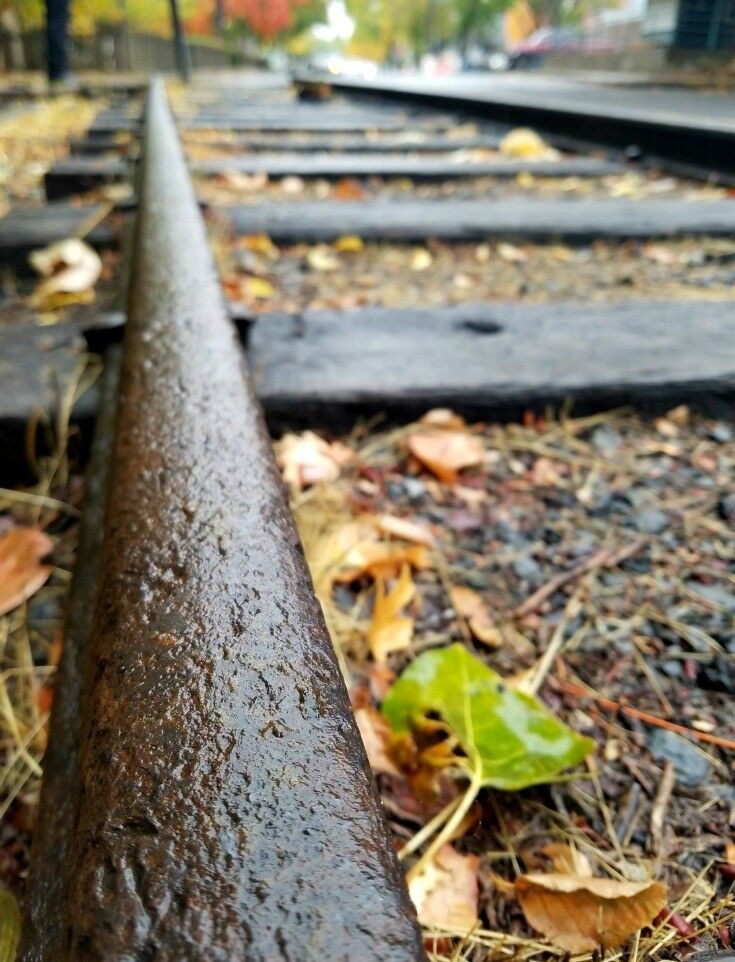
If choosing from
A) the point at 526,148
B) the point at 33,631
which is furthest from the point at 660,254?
the point at 526,148

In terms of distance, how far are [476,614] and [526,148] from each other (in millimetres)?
4077

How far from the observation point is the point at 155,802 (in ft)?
1.10

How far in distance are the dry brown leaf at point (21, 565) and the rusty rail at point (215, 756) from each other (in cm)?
41

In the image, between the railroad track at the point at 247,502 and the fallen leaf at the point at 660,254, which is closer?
the railroad track at the point at 247,502

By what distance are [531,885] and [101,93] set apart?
9344 mm

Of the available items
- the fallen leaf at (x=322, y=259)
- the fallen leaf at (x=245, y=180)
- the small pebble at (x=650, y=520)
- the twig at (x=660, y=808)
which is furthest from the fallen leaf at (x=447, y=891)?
the fallen leaf at (x=245, y=180)

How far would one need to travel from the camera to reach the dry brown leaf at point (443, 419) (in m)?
1.29

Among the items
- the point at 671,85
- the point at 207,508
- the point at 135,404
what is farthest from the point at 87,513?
the point at 671,85

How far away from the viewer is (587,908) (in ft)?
1.81

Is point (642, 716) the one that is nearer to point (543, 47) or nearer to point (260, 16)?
point (543, 47)

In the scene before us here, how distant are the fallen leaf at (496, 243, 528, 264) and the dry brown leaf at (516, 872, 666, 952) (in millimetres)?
1943

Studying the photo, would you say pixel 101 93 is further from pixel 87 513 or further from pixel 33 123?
pixel 87 513

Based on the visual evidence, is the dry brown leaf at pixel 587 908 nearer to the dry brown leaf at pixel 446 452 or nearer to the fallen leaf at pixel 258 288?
the dry brown leaf at pixel 446 452

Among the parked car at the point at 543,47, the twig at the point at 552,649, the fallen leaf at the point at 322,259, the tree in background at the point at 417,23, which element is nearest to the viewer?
the twig at the point at 552,649
